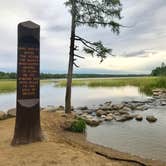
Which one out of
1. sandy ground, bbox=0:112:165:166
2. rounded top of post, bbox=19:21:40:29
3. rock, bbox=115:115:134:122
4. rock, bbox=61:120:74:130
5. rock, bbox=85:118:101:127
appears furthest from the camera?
rock, bbox=115:115:134:122

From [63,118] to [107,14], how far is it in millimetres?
6125

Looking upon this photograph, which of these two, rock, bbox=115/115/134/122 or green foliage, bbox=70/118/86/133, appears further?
rock, bbox=115/115/134/122

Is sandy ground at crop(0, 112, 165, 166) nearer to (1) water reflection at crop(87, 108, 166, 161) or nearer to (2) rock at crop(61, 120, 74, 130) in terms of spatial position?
(1) water reflection at crop(87, 108, 166, 161)

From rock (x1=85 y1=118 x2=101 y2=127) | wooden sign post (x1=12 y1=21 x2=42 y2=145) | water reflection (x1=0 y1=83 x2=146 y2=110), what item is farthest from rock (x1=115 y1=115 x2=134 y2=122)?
water reflection (x1=0 y1=83 x2=146 y2=110)

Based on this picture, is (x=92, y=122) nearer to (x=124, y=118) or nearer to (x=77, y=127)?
(x=124, y=118)

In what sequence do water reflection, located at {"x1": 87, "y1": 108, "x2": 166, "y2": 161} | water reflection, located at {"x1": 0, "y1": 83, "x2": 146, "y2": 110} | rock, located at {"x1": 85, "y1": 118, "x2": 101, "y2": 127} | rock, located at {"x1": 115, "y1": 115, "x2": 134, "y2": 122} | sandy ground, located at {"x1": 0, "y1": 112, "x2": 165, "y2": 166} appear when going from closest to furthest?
sandy ground, located at {"x1": 0, "y1": 112, "x2": 165, "y2": 166}
water reflection, located at {"x1": 87, "y1": 108, "x2": 166, "y2": 161}
rock, located at {"x1": 85, "y1": 118, "x2": 101, "y2": 127}
rock, located at {"x1": 115, "y1": 115, "x2": 134, "y2": 122}
water reflection, located at {"x1": 0, "y1": 83, "x2": 146, "y2": 110}

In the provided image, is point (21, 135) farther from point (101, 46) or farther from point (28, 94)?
point (101, 46)

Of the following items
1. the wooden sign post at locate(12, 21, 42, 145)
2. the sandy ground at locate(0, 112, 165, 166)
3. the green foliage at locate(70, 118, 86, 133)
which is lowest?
the green foliage at locate(70, 118, 86, 133)

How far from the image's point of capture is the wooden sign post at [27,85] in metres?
8.94

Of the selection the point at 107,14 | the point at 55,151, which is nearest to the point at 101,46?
the point at 107,14

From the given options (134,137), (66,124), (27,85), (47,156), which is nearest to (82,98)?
(66,124)

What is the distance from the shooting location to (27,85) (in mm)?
9016

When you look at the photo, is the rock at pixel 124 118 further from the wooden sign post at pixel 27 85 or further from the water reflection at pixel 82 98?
the water reflection at pixel 82 98

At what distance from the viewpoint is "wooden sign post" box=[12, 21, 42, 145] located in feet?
29.3
